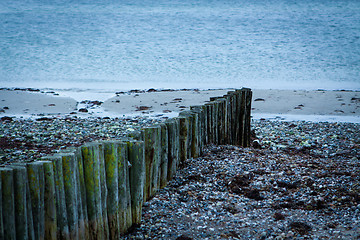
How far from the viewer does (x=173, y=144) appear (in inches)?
187

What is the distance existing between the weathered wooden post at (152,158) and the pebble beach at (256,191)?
0.43ft

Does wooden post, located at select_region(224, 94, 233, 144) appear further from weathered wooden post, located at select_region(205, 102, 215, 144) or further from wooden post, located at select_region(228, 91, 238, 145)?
weathered wooden post, located at select_region(205, 102, 215, 144)

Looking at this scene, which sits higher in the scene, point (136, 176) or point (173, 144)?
point (173, 144)

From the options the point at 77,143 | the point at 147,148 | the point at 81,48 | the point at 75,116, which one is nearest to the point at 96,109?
the point at 75,116

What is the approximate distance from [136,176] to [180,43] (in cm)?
3349

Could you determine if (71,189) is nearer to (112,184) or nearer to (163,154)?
(112,184)

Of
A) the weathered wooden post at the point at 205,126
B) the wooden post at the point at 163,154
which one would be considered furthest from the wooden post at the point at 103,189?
the weathered wooden post at the point at 205,126

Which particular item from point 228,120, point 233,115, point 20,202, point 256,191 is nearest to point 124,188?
point 20,202

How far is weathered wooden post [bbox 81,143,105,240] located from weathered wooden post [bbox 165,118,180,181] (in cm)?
158

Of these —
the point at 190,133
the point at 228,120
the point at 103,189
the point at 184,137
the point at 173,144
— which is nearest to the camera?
the point at 103,189

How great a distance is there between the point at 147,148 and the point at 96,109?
9.03 m

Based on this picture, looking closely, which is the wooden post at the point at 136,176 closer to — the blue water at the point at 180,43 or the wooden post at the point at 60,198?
the wooden post at the point at 60,198

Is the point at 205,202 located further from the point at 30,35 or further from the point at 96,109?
the point at 30,35

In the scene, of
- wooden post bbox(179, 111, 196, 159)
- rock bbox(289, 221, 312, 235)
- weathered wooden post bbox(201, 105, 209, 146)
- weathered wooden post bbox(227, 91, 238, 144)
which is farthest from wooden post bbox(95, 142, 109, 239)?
weathered wooden post bbox(227, 91, 238, 144)
